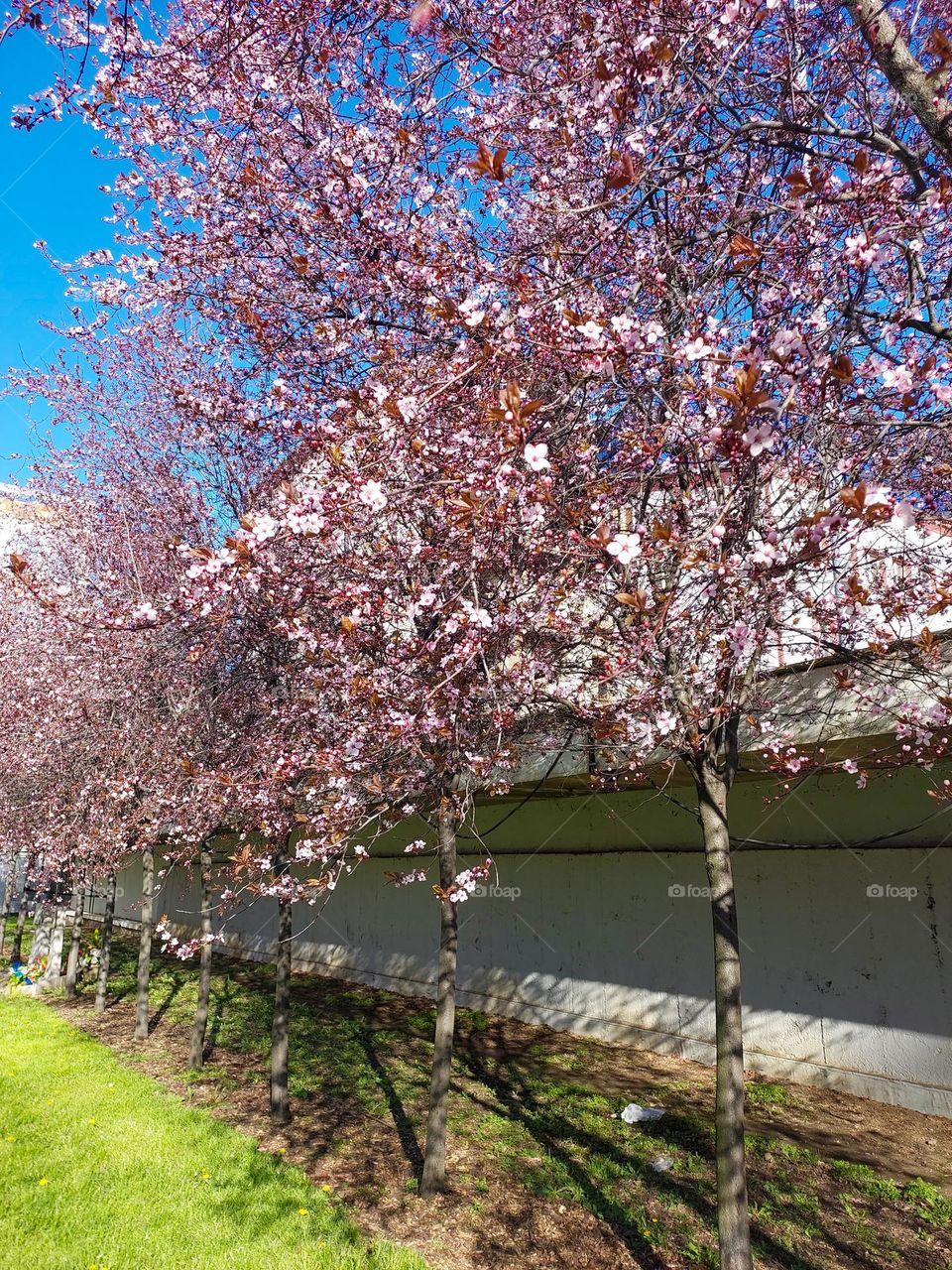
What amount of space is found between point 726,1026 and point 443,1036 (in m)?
2.28

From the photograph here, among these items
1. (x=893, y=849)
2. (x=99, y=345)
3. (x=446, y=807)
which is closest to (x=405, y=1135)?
(x=446, y=807)

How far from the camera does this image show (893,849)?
25.7ft

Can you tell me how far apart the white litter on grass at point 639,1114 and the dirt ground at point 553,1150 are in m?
0.38

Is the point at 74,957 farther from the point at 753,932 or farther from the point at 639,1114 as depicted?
the point at 753,932

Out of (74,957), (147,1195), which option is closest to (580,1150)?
(147,1195)

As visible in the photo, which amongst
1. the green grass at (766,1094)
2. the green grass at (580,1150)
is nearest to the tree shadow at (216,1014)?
the green grass at (580,1150)

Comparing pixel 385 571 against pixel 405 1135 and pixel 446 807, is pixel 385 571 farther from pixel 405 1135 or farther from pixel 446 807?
pixel 405 1135

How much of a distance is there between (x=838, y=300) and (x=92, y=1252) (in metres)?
6.55

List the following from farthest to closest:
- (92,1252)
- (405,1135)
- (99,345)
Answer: (99,345) < (405,1135) < (92,1252)

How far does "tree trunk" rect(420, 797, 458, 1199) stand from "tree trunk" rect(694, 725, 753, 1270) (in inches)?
64.2

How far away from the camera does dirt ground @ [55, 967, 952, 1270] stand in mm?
4727

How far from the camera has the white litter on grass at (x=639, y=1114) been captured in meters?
6.96

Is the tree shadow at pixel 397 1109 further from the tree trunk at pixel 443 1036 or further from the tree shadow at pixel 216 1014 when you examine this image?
the tree shadow at pixel 216 1014

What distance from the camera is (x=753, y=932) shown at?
8820 millimetres
